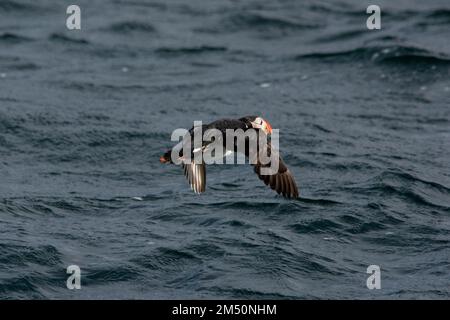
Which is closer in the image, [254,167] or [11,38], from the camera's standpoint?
[254,167]

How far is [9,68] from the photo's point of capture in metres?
19.8

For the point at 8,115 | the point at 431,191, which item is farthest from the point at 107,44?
the point at 431,191

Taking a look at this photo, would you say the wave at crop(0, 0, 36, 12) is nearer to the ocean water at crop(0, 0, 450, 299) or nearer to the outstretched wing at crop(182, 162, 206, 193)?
the ocean water at crop(0, 0, 450, 299)

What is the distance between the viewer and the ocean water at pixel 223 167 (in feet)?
39.6

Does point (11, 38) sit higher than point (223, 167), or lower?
higher

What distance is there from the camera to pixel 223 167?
15797 mm

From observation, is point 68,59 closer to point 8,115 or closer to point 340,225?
point 8,115

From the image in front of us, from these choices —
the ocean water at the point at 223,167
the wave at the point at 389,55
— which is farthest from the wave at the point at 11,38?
the wave at the point at 389,55

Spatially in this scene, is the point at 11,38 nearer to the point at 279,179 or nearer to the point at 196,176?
the point at 196,176

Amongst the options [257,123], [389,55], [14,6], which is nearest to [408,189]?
[257,123]

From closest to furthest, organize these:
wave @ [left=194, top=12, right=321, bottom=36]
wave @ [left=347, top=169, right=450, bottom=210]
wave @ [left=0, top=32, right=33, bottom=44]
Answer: wave @ [left=347, top=169, right=450, bottom=210] < wave @ [left=0, top=32, right=33, bottom=44] < wave @ [left=194, top=12, right=321, bottom=36]

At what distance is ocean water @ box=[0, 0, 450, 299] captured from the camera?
1208 centimetres

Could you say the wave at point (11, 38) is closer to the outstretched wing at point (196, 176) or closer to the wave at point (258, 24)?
the wave at point (258, 24)

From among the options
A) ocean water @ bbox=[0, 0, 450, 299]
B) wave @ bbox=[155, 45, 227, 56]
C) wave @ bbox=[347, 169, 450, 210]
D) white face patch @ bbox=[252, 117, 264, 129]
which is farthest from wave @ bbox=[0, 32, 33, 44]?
white face patch @ bbox=[252, 117, 264, 129]
